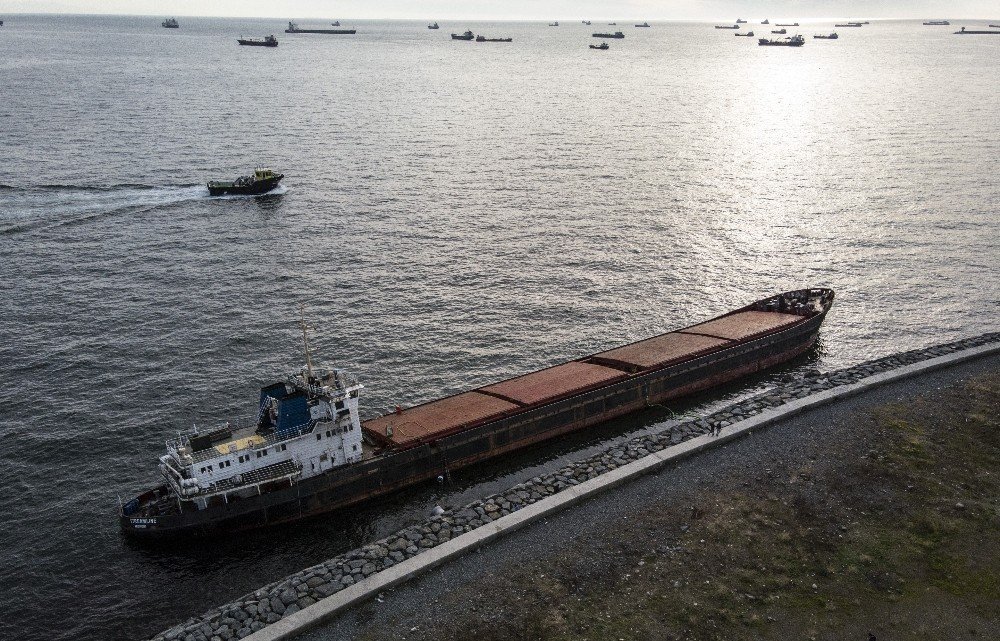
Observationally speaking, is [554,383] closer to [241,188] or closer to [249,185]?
[249,185]

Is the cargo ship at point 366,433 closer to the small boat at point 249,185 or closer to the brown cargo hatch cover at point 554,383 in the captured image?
the brown cargo hatch cover at point 554,383

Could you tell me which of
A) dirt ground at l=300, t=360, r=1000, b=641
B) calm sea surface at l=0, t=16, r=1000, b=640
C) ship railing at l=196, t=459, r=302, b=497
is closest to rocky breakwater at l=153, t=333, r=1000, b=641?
dirt ground at l=300, t=360, r=1000, b=641

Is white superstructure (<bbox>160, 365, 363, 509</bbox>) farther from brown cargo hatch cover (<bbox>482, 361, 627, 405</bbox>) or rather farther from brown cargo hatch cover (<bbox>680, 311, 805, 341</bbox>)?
brown cargo hatch cover (<bbox>680, 311, 805, 341</bbox>)

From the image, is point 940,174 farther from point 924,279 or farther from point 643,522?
point 643,522

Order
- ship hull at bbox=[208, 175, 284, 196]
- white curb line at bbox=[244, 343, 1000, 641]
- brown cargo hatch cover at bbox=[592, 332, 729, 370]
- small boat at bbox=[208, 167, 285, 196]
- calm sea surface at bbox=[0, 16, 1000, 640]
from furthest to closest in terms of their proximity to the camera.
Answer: small boat at bbox=[208, 167, 285, 196] → ship hull at bbox=[208, 175, 284, 196] → brown cargo hatch cover at bbox=[592, 332, 729, 370] → calm sea surface at bbox=[0, 16, 1000, 640] → white curb line at bbox=[244, 343, 1000, 641]

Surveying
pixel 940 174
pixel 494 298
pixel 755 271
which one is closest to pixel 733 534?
pixel 494 298

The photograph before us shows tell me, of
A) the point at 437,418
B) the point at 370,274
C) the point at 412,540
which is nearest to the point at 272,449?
the point at 412,540

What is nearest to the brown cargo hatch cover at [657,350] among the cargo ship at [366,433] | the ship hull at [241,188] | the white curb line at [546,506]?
the cargo ship at [366,433]
